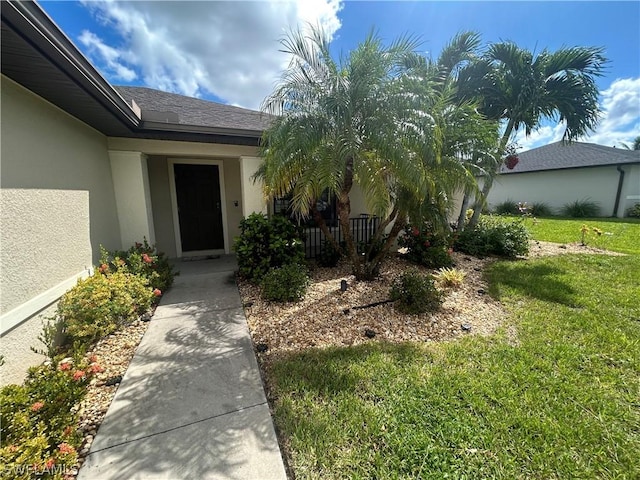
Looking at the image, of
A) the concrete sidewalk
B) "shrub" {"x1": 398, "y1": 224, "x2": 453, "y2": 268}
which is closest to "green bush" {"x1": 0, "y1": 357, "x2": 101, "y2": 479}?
the concrete sidewalk

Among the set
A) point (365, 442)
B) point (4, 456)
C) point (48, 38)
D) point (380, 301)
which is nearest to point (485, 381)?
point (365, 442)

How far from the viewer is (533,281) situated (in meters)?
5.50

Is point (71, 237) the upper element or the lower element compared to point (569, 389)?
upper

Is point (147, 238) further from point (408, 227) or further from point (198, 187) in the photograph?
point (408, 227)

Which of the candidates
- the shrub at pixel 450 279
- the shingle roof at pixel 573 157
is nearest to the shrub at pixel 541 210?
the shingle roof at pixel 573 157

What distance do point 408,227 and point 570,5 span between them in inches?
278

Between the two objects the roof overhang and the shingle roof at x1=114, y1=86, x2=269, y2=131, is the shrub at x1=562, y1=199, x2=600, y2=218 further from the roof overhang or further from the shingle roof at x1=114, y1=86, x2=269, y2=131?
the roof overhang

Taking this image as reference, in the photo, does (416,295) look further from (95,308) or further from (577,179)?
(577,179)

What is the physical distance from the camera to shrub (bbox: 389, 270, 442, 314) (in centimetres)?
416

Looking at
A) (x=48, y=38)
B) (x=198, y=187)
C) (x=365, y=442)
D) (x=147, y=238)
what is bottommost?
(x=365, y=442)

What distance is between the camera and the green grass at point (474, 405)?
6.15 feet

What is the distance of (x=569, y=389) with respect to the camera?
2.54 meters

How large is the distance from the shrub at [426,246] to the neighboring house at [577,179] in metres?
10.7

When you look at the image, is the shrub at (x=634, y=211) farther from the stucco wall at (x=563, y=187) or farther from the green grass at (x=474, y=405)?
the green grass at (x=474, y=405)
